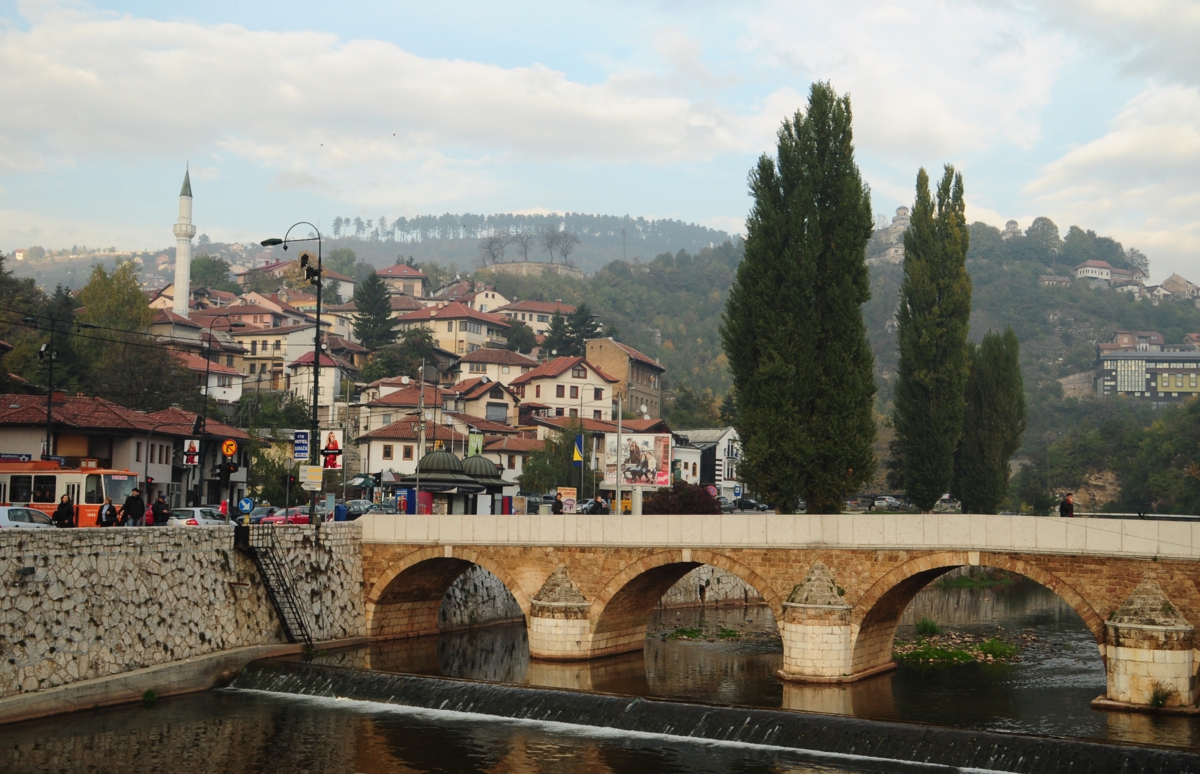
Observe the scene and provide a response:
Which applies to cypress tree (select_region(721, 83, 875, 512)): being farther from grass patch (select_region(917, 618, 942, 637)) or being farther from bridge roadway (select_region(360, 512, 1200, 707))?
grass patch (select_region(917, 618, 942, 637))

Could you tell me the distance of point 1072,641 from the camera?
40.9 meters

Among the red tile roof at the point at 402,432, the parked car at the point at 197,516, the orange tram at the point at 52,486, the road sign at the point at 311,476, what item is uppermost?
the red tile roof at the point at 402,432

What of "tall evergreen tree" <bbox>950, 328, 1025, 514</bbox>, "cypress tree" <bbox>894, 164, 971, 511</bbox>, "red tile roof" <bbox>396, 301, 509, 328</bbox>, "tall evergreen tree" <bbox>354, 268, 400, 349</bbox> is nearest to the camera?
"cypress tree" <bbox>894, 164, 971, 511</bbox>

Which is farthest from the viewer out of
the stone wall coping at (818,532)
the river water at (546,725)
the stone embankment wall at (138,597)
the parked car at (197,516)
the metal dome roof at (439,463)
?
the metal dome roof at (439,463)

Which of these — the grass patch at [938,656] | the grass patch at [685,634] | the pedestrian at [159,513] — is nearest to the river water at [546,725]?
the grass patch at [938,656]

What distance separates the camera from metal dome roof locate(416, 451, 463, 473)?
40.9 meters

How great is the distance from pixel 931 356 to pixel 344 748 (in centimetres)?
3326

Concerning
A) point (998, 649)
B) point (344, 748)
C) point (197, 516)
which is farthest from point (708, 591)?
point (344, 748)

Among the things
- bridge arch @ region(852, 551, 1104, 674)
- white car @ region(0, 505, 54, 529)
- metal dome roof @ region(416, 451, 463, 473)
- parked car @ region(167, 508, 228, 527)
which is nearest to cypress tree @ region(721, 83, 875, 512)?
bridge arch @ region(852, 551, 1104, 674)

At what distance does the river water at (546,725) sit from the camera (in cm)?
2298

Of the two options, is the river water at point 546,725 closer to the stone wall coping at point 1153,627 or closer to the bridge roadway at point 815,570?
the bridge roadway at point 815,570

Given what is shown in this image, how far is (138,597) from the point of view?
28500mm

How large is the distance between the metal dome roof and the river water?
20.6 feet

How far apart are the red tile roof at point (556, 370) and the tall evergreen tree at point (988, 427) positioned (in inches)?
1824
